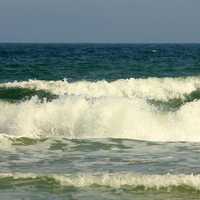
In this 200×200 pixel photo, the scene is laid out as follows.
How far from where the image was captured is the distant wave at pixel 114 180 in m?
9.61

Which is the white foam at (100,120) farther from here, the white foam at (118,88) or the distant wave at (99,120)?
the white foam at (118,88)

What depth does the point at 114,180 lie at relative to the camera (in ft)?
32.0

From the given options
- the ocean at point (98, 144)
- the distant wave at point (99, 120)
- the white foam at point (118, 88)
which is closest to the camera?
the ocean at point (98, 144)

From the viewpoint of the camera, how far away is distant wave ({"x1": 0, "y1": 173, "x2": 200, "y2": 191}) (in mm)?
9609

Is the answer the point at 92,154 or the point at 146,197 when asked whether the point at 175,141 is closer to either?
the point at 92,154

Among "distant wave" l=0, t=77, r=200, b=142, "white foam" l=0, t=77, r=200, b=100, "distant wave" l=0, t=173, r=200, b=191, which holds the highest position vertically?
"white foam" l=0, t=77, r=200, b=100

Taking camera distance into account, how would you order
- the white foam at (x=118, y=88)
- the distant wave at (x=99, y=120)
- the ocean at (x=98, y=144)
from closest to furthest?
1. the ocean at (x=98, y=144)
2. the distant wave at (x=99, y=120)
3. the white foam at (x=118, y=88)

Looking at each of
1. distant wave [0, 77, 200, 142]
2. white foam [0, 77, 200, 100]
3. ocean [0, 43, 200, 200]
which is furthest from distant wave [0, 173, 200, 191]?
white foam [0, 77, 200, 100]

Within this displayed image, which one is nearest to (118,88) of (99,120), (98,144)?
(99,120)

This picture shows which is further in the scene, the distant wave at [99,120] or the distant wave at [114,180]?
the distant wave at [99,120]

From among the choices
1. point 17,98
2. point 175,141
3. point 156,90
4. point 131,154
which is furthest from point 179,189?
point 156,90

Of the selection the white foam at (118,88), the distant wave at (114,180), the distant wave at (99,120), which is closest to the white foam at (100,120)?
the distant wave at (99,120)

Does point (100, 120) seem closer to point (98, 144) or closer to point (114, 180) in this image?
point (98, 144)

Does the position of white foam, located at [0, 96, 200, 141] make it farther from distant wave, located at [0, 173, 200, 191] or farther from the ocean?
distant wave, located at [0, 173, 200, 191]
